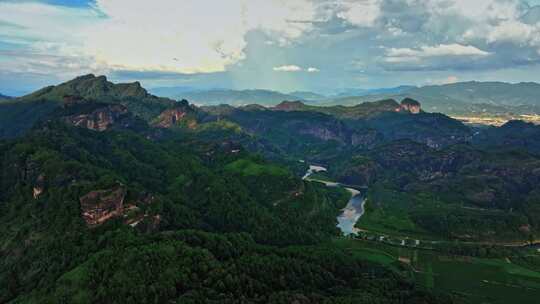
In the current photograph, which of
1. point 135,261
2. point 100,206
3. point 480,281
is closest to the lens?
Result: point 135,261

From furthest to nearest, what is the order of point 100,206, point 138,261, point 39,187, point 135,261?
1. point 39,187
2. point 100,206
3. point 135,261
4. point 138,261

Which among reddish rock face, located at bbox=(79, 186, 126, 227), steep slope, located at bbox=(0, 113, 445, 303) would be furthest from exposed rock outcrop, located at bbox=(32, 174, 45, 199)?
reddish rock face, located at bbox=(79, 186, 126, 227)

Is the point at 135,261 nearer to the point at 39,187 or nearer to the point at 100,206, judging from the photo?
the point at 100,206

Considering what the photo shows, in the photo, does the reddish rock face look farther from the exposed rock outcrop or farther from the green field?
the green field

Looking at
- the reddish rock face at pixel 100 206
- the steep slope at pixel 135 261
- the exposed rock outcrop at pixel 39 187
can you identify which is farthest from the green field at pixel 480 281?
the exposed rock outcrop at pixel 39 187

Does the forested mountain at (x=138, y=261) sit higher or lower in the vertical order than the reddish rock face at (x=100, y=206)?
lower

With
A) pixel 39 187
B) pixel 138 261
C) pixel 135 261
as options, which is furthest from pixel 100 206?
pixel 138 261

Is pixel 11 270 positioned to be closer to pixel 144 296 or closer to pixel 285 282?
pixel 144 296

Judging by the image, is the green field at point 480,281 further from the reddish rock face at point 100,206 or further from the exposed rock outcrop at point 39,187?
the exposed rock outcrop at point 39,187

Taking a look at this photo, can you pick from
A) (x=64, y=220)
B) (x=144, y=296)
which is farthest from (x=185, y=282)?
(x=64, y=220)
